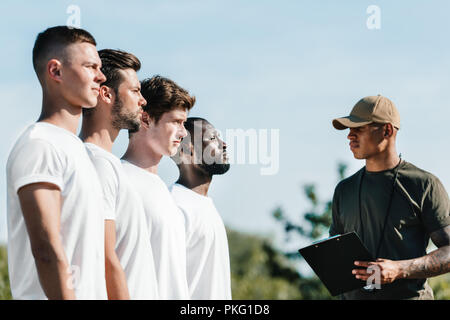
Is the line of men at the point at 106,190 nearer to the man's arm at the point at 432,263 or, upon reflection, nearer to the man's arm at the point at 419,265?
the man's arm at the point at 419,265

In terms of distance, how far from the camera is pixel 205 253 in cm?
580

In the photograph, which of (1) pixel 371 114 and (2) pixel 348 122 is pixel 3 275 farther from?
(1) pixel 371 114

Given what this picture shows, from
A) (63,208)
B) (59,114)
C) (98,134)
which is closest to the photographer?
(63,208)

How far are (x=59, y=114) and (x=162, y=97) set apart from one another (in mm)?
2194

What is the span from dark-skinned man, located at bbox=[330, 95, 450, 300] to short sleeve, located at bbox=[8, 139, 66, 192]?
9.08 feet

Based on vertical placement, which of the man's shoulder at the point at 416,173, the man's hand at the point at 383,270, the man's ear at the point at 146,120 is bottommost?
the man's hand at the point at 383,270

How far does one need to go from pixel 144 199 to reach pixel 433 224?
242 centimetres

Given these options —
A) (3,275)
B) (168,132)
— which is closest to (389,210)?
(168,132)

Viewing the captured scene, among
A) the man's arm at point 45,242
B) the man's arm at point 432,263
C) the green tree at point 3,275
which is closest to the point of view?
the man's arm at point 45,242

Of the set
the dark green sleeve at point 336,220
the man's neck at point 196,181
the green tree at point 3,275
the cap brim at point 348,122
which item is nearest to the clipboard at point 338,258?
the dark green sleeve at point 336,220

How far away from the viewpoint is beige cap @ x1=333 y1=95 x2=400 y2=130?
5824 mm

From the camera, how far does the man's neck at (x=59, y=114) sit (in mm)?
3854
